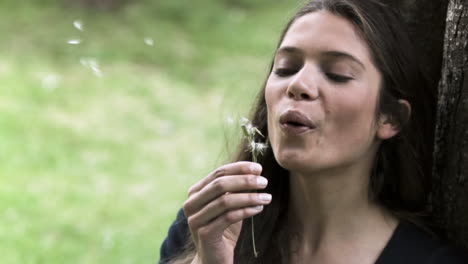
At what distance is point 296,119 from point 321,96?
0.11m

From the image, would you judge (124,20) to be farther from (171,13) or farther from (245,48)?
(245,48)

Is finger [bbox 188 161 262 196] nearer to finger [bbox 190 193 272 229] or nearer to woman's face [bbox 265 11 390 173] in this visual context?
finger [bbox 190 193 272 229]

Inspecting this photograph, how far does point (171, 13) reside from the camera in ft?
30.6

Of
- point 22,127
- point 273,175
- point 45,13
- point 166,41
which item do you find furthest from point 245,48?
point 273,175

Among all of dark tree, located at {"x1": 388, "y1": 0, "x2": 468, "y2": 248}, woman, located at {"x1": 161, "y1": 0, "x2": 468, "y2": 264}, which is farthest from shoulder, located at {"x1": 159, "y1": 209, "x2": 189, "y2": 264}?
dark tree, located at {"x1": 388, "y1": 0, "x2": 468, "y2": 248}

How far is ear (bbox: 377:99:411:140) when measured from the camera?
2.49m

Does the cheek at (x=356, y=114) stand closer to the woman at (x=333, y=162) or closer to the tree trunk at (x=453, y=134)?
the woman at (x=333, y=162)

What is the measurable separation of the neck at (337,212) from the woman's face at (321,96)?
94mm

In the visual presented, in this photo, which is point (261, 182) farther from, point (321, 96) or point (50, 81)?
point (50, 81)

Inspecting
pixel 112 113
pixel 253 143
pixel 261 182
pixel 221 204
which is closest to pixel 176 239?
pixel 253 143

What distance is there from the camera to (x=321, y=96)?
229 centimetres

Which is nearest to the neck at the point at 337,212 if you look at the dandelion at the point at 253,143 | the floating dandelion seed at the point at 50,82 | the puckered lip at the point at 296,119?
the dandelion at the point at 253,143

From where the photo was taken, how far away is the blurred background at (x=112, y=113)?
5.63 meters

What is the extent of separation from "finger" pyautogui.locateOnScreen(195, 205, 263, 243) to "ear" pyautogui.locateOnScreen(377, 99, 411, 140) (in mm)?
598
